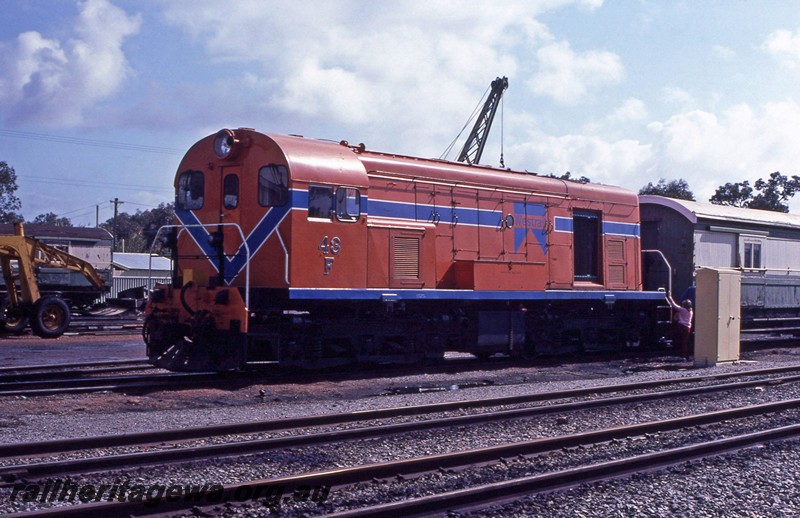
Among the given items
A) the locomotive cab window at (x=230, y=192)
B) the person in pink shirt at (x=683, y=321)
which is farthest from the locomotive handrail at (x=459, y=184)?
the person in pink shirt at (x=683, y=321)

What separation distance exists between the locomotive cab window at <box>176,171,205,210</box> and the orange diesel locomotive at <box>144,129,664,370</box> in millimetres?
26

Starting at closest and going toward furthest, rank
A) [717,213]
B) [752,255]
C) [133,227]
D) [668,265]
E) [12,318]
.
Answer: [668,265] < [717,213] < [752,255] < [12,318] < [133,227]

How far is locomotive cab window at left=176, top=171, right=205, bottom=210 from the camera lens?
13.4 m

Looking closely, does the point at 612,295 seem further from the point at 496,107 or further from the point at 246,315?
the point at 496,107

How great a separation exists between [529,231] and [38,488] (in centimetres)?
1174

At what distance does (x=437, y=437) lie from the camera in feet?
27.9

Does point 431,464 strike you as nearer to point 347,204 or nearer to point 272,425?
point 272,425

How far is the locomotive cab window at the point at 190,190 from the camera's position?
1345cm

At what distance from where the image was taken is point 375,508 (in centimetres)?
564

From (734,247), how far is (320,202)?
12.9 m

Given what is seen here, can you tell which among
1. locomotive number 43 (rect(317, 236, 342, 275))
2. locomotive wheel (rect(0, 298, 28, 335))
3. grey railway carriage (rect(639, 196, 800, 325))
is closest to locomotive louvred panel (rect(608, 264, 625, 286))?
grey railway carriage (rect(639, 196, 800, 325))

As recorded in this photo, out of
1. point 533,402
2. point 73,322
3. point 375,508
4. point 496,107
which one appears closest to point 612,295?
point 533,402

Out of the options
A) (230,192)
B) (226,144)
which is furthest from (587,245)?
(226,144)

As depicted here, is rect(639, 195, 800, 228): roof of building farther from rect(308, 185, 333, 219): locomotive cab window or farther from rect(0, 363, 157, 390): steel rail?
rect(0, 363, 157, 390): steel rail
